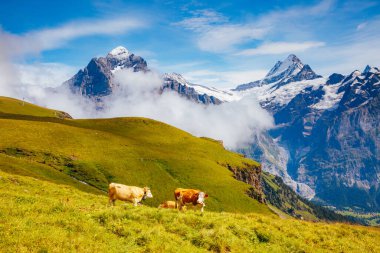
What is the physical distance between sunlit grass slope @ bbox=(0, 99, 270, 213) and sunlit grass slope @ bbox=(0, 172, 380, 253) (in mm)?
64036

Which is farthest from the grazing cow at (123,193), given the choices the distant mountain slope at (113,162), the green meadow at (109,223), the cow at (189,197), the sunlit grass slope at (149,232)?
the distant mountain slope at (113,162)

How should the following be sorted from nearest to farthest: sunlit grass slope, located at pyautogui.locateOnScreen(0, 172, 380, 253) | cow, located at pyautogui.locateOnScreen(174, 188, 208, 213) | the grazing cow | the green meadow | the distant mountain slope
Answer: sunlit grass slope, located at pyautogui.locateOnScreen(0, 172, 380, 253)
the green meadow
cow, located at pyautogui.locateOnScreen(174, 188, 208, 213)
the grazing cow
the distant mountain slope

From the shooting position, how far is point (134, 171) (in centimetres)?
11806

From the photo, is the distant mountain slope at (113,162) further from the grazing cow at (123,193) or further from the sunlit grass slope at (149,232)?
the sunlit grass slope at (149,232)

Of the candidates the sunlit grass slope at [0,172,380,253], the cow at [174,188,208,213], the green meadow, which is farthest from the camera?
the cow at [174,188,208,213]

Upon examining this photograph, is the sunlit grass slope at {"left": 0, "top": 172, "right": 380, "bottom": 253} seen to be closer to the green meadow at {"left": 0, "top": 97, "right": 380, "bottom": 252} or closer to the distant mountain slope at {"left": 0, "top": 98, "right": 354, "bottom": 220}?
the green meadow at {"left": 0, "top": 97, "right": 380, "bottom": 252}

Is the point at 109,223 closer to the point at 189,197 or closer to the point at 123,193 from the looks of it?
the point at 123,193

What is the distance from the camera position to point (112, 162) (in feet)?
385

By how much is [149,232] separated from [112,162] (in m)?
101

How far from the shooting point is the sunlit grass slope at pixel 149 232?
15.9 m

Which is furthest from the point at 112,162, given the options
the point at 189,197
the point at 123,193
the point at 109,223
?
the point at 109,223

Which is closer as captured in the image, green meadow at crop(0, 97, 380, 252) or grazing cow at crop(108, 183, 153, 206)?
green meadow at crop(0, 97, 380, 252)

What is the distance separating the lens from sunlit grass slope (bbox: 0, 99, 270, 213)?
4050 inches

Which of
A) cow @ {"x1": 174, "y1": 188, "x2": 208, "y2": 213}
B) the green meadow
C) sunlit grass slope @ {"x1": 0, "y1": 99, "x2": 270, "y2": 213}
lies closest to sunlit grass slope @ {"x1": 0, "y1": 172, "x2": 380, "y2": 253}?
the green meadow
